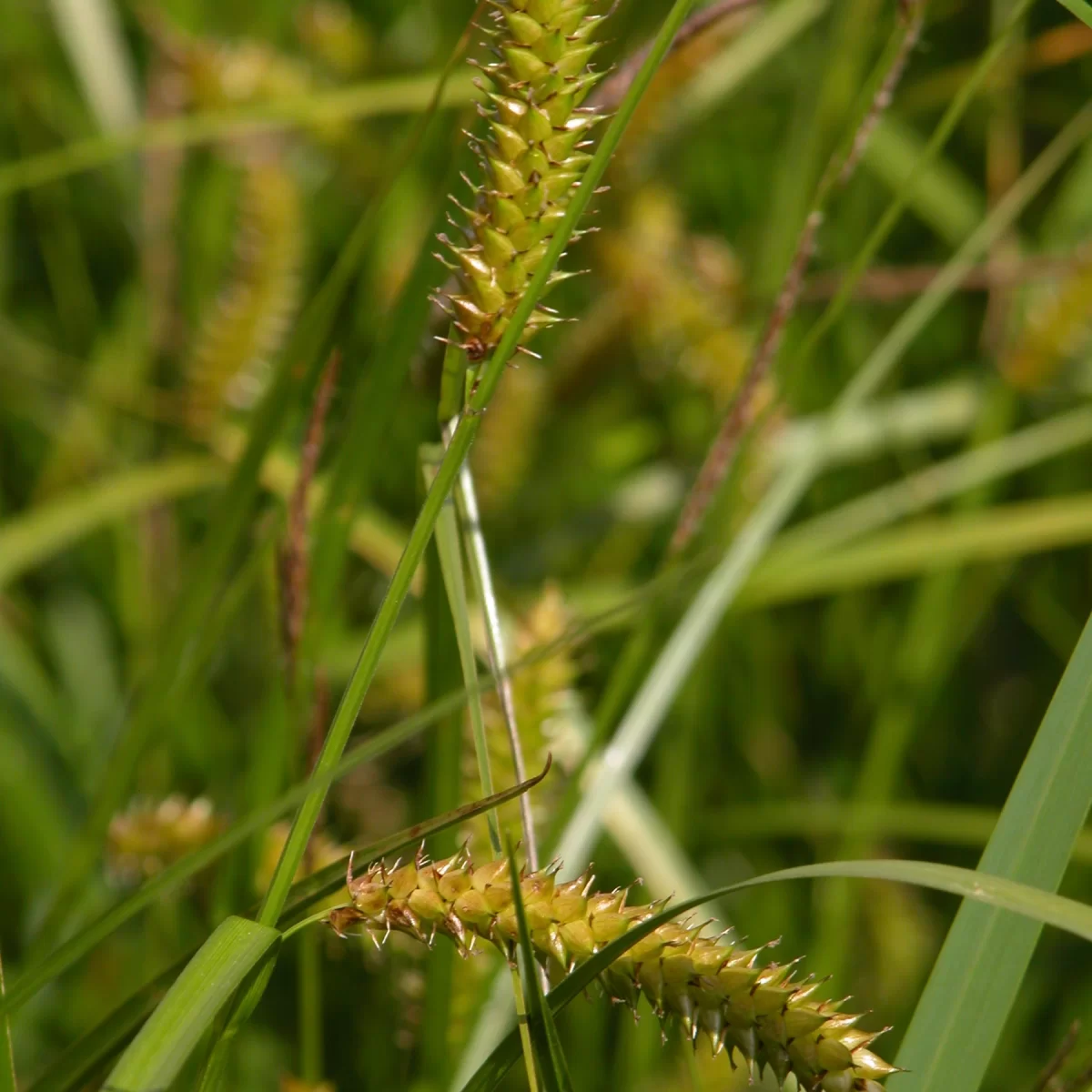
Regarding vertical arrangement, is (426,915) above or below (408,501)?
below

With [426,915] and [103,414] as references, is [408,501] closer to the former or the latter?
[103,414]

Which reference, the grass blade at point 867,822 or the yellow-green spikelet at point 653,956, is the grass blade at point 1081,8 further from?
the grass blade at point 867,822

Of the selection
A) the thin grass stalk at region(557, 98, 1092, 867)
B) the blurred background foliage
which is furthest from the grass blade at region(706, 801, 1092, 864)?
the thin grass stalk at region(557, 98, 1092, 867)

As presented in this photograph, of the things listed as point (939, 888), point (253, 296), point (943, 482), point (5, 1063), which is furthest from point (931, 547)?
point (5, 1063)

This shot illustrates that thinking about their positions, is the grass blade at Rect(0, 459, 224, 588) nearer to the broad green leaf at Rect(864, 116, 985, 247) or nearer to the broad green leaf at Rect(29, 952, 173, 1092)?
the broad green leaf at Rect(29, 952, 173, 1092)

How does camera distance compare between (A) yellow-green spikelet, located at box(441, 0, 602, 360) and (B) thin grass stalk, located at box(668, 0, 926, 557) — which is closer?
(A) yellow-green spikelet, located at box(441, 0, 602, 360)

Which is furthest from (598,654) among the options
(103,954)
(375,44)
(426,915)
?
(426,915)

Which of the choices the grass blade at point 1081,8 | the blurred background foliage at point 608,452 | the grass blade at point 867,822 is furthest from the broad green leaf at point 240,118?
the grass blade at point 867,822
